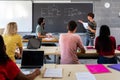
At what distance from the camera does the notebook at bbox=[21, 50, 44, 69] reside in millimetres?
2936

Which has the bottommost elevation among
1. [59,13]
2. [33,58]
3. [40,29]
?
[33,58]

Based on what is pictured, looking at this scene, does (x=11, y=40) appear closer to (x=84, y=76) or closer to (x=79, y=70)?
(x=79, y=70)

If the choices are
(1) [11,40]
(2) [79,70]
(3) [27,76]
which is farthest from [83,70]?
(1) [11,40]

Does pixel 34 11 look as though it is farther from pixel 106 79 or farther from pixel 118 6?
pixel 106 79

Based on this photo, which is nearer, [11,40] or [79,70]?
[79,70]

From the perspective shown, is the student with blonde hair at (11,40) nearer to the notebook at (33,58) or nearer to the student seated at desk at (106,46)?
the notebook at (33,58)

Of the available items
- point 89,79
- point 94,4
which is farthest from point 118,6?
point 89,79

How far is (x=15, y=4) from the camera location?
7.67 meters

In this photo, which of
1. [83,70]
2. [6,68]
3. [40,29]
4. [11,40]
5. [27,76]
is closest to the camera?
[6,68]

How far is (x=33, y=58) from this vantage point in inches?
116

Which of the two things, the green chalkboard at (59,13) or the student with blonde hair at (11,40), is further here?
the green chalkboard at (59,13)

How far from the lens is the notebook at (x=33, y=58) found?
2936mm

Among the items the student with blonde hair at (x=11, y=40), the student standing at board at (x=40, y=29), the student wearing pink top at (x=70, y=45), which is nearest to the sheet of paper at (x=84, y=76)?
the student wearing pink top at (x=70, y=45)

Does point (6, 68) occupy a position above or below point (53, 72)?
above
